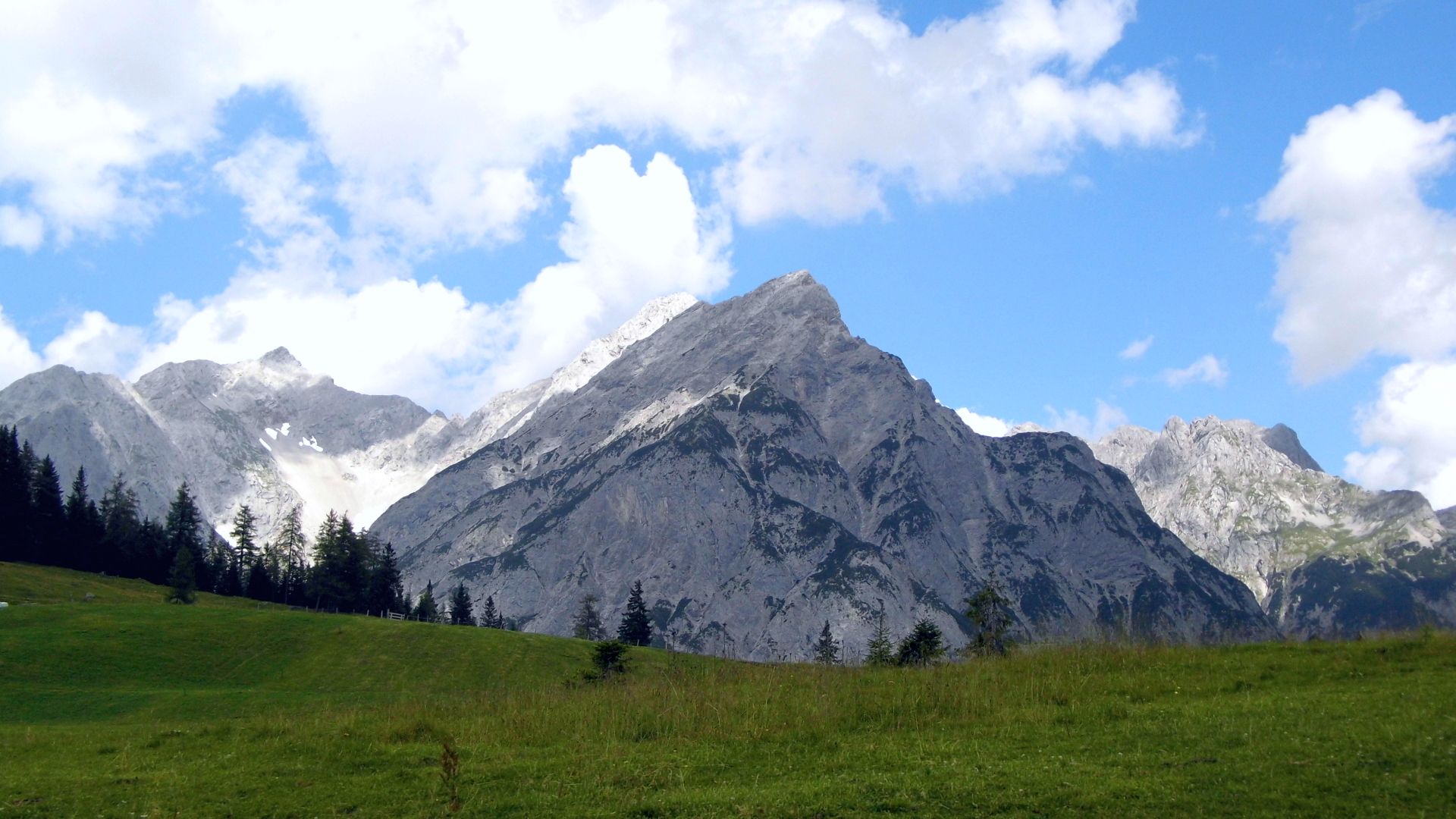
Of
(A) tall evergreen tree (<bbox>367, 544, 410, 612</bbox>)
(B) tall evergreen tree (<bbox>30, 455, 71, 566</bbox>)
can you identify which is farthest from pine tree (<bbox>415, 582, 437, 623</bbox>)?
(B) tall evergreen tree (<bbox>30, 455, 71, 566</bbox>)

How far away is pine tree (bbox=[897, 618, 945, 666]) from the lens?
42719 mm

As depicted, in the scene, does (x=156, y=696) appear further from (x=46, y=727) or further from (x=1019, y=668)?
(x=1019, y=668)

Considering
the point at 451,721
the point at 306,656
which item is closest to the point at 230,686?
the point at 306,656

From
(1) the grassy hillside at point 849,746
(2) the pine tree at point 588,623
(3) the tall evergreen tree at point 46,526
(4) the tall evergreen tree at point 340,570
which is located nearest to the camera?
(1) the grassy hillside at point 849,746

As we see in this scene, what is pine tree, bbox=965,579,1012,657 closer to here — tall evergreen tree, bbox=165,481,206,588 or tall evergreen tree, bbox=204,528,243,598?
tall evergreen tree, bbox=204,528,243,598

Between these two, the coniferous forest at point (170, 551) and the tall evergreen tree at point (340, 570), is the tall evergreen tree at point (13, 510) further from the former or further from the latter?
the tall evergreen tree at point (340, 570)

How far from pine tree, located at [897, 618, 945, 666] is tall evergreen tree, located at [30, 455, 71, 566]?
3782 inches

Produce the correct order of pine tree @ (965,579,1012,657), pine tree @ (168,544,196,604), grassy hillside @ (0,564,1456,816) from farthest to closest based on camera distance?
pine tree @ (168,544,196,604) < pine tree @ (965,579,1012,657) < grassy hillside @ (0,564,1456,816)

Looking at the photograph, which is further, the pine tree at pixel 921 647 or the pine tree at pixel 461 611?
the pine tree at pixel 461 611

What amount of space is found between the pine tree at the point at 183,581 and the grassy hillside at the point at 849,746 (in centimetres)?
6178

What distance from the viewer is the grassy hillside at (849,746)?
19.8 m

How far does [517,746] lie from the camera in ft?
85.5

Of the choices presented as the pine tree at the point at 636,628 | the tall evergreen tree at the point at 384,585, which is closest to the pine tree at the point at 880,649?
the pine tree at the point at 636,628

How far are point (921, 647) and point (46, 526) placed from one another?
101 m
